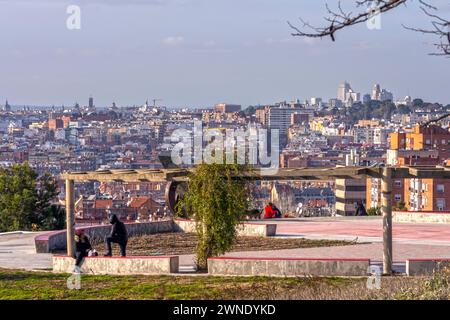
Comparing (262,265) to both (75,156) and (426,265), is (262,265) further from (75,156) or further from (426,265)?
(75,156)

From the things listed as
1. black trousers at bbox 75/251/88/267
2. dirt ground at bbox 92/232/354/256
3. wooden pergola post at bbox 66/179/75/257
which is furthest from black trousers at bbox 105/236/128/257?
dirt ground at bbox 92/232/354/256

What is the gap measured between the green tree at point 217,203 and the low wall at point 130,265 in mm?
710

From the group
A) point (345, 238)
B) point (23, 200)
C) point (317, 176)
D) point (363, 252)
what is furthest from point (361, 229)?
Result: point (23, 200)

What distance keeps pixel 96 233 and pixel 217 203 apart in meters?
5.02

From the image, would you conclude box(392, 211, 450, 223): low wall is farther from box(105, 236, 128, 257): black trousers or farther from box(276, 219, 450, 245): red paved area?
box(105, 236, 128, 257): black trousers

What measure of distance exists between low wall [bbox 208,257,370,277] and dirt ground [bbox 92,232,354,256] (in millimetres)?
3372

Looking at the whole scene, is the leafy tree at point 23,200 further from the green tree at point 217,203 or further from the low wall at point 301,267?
the low wall at point 301,267

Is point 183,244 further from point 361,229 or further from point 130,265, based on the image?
point 130,265

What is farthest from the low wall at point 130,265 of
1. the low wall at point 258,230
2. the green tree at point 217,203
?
the low wall at point 258,230

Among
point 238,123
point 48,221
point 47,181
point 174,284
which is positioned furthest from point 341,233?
point 238,123

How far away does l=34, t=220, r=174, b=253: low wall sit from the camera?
747 inches

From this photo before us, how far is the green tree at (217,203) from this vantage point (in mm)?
15922
